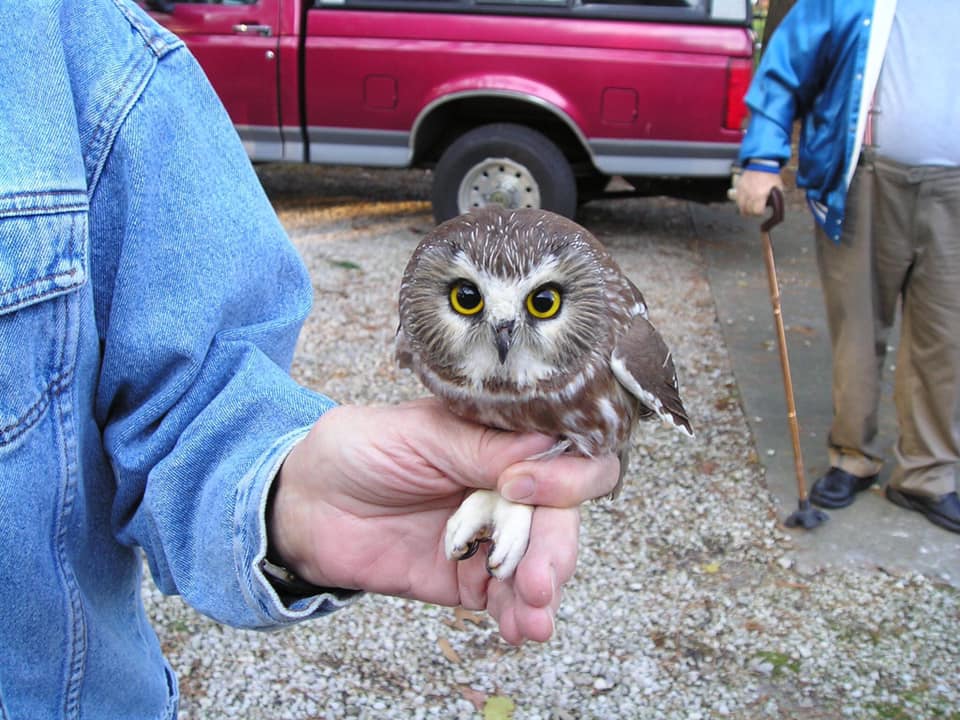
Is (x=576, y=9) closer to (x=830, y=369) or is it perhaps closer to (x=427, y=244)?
(x=830, y=369)

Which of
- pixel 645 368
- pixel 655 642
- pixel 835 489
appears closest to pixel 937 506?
pixel 835 489

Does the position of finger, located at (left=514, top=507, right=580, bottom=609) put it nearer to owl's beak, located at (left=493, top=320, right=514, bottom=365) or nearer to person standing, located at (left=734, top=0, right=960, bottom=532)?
owl's beak, located at (left=493, top=320, right=514, bottom=365)

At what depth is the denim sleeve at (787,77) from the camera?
4219mm

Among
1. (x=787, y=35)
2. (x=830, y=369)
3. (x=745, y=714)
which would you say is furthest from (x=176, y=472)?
(x=830, y=369)

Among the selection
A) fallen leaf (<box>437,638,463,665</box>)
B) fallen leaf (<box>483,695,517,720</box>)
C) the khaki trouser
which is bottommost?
fallen leaf (<box>483,695,517,720</box>)

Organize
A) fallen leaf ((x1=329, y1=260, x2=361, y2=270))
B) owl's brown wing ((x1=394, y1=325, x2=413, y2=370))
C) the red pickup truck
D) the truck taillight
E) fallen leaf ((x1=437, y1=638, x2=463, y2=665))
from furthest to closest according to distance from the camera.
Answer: fallen leaf ((x1=329, y1=260, x2=361, y2=270)) → the red pickup truck → the truck taillight → fallen leaf ((x1=437, y1=638, x2=463, y2=665)) → owl's brown wing ((x1=394, y1=325, x2=413, y2=370))

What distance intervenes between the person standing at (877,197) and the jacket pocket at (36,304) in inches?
141

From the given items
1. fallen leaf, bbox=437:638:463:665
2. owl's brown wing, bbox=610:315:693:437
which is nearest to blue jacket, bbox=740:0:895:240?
fallen leaf, bbox=437:638:463:665

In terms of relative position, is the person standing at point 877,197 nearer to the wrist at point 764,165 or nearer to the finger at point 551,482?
the wrist at point 764,165

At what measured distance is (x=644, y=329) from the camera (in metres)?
1.83

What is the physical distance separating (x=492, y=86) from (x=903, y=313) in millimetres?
4057

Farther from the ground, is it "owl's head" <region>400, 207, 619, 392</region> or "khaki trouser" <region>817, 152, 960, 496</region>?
"owl's head" <region>400, 207, 619, 392</region>

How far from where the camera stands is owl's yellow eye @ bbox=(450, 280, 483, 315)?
1.66 m

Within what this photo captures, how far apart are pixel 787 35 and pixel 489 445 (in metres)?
3.50
